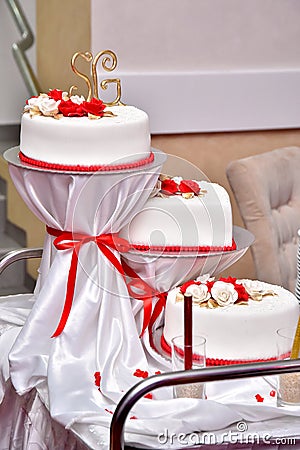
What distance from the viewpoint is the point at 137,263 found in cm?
193

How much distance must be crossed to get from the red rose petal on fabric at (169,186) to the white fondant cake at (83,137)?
4.4 inches

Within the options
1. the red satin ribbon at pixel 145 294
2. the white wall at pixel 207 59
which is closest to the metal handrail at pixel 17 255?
the red satin ribbon at pixel 145 294

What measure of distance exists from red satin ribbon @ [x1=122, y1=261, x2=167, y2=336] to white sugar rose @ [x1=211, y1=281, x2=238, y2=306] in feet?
0.55

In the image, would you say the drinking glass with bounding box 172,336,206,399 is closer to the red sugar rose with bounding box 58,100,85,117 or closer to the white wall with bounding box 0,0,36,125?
the red sugar rose with bounding box 58,100,85,117

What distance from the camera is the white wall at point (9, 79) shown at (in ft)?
16.5

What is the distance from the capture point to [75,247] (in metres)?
1.91

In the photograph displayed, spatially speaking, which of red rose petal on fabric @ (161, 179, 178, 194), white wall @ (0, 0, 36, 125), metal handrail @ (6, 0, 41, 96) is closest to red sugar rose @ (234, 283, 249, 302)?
red rose petal on fabric @ (161, 179, 178, 194)

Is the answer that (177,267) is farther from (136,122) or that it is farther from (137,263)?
(136,122)

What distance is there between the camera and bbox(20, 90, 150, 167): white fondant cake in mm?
1832

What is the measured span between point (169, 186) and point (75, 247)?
250 millimetres

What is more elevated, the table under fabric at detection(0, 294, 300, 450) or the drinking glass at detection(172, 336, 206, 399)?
the drinking glass at detection(172, 336, 206, 399)

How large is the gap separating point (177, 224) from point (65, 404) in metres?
0.44

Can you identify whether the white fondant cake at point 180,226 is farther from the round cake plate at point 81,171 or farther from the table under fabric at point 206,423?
the table under fabric at point 206,423

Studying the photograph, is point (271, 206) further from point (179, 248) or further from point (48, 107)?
→ point (48, 107)
